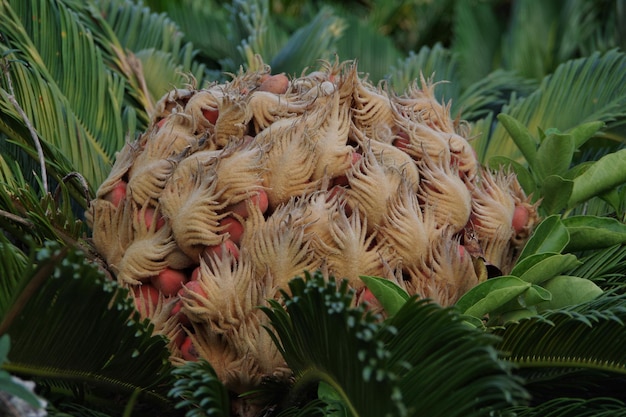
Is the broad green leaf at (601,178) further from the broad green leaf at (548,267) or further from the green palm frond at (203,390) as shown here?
the green palm frond at (203,390)

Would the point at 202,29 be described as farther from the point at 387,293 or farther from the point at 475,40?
the point at 387,293

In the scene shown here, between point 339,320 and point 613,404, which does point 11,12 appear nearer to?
point 339,320

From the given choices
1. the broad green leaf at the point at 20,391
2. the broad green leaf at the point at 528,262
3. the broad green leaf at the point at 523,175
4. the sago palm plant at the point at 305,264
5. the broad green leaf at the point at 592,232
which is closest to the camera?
the broad green leaf at the point at 20,391

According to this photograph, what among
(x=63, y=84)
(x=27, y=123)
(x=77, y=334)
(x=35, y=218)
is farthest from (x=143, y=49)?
(x=77, y=334)

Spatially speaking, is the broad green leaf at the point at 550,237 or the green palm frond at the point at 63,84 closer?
the broad green leaf at the point at 550,237

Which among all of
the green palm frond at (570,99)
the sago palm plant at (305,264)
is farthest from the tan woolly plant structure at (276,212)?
the green palm frond at (570,99)
